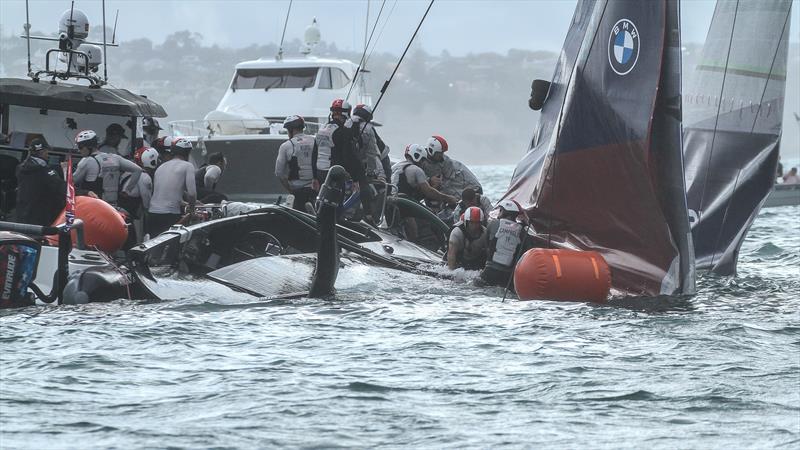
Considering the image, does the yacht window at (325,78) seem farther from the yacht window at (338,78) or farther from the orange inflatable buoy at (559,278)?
the orange inflatable buoy at (559,278)

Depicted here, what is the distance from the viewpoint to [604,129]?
1409cm

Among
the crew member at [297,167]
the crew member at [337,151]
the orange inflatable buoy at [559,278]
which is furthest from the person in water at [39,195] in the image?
the orange inflatable buoy at [559,278]

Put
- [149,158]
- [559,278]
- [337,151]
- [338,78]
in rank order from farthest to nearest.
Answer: [338,78] → [337,151] → [149,158] → [559,278]

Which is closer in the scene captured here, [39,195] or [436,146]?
[39,195]

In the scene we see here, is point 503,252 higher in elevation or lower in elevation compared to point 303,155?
lower

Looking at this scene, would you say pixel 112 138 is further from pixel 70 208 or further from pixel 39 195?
pixel 70 208

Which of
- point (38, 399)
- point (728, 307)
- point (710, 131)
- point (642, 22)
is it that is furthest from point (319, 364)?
point (710, 131)

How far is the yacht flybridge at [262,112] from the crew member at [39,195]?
1140 centimetres

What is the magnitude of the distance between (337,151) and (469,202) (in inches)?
65.2

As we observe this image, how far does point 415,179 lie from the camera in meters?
17.2

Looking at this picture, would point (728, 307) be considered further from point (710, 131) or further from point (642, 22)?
point (710, 131)

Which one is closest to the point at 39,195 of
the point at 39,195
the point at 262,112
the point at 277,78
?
the point at 39,195

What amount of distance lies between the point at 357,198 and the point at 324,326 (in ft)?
14.9

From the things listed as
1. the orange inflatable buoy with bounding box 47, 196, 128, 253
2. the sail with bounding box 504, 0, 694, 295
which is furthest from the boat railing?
the orange inflatable buoy with bounding box 47, 196, 128, 253
